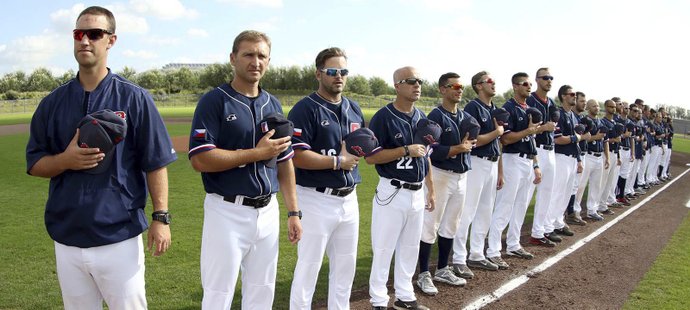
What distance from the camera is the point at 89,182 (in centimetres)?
281

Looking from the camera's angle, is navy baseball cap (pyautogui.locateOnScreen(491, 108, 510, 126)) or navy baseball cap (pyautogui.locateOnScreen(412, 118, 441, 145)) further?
navy baseball cap (pyautogui.locateOnScreen(491, 108, 510, 126))

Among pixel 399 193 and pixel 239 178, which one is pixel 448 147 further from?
pixel 239 178

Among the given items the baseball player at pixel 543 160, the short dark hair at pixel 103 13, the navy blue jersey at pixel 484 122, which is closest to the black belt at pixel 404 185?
A: the navy blue jersey at pixel 484 122

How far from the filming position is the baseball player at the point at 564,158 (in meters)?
8.64

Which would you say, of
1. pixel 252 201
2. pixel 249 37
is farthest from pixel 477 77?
pixel 252 201

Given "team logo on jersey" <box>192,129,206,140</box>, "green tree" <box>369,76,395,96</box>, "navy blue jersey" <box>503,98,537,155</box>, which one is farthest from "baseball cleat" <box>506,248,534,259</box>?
"green tree" <box>369,76,395,96</box>

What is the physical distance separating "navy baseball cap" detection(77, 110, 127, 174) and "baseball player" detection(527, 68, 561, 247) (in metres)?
6.78

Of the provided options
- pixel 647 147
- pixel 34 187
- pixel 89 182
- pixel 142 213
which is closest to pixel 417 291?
pixel 142 213

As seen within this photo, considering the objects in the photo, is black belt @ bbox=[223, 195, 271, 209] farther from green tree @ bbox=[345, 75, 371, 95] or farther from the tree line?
green tree @ bbox=[345, 75, 371, 95]

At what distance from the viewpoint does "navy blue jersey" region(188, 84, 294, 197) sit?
11.1 feet

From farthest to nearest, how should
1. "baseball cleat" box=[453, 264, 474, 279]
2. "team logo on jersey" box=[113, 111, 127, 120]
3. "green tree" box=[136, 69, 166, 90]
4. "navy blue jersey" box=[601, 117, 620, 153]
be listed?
"green tree" box=[136, 69, 166, 90] < "navy blue jersey" box=[601, 117, 620, 153] < "baseball cleat" box=[453, 264, 474, 279] < "team logo on jersey" box=[113, 111, 127, 120]

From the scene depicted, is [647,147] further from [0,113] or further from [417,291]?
[0,113]

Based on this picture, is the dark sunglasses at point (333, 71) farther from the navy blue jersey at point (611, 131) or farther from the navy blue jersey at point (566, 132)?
the navy blue jersey at point (611, 131)

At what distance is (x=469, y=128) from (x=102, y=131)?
4.19 meters
